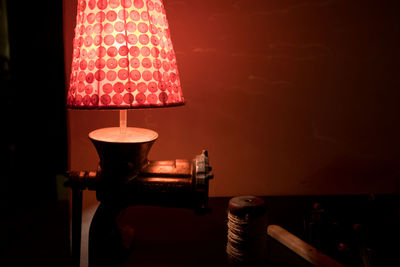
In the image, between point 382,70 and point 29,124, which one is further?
point 29,124

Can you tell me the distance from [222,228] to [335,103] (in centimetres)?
67

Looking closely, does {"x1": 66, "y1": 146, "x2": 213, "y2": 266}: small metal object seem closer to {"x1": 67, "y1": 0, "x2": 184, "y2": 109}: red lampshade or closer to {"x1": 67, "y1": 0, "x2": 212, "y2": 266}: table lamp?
{"x1": 67, "y1": 0, "x2": 212, "y2": 266}: table lamp

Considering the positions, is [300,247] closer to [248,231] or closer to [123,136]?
[248,231]

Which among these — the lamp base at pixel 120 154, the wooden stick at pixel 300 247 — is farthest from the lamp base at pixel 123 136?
the wooden stick at pixel 300 247

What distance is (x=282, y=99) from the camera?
1208 millimetres

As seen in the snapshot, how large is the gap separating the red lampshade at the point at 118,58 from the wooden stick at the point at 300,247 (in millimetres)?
513

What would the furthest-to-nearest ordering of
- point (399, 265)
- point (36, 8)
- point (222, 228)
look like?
1. point (36, 8)
2. point (222, 228)
3. point (399, 265)

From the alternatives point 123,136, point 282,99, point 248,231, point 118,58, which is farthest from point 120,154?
point 282,99

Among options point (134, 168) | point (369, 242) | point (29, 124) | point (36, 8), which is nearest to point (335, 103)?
point (369, 242)

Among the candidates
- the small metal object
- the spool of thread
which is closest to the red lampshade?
the small metal object

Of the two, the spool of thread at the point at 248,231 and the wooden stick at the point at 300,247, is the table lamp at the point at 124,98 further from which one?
the wooden stick at the point at 300,247

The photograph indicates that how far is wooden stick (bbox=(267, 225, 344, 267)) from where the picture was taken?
75cm

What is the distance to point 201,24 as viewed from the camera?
1.14 metres

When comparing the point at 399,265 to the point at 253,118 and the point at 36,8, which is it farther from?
the point at 36,8
